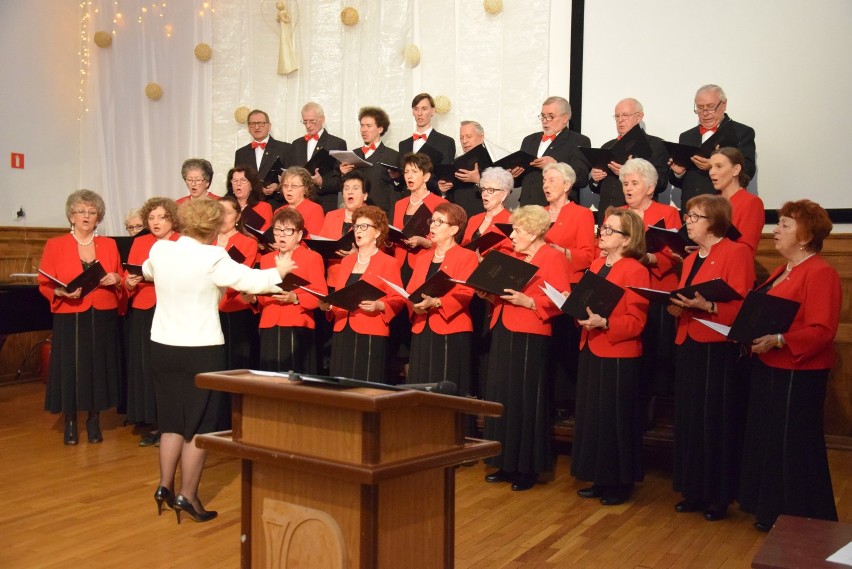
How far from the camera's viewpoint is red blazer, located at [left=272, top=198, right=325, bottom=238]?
5.58 metres

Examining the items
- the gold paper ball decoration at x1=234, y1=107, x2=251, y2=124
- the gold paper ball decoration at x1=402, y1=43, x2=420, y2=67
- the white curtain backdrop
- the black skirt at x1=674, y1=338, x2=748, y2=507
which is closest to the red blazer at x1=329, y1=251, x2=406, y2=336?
the black skirt at x1=674, y1=338, x2=748, y2=507

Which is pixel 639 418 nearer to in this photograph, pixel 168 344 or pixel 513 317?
pixel 513 317

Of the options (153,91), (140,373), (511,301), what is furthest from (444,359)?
(153,91)

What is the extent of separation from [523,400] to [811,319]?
1.39 metres

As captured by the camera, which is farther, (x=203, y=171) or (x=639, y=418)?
(x=203, y=171)

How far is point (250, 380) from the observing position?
214cm

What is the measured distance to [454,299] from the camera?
4594mm

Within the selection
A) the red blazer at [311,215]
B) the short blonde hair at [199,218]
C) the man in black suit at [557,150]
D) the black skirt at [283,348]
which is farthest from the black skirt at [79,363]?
the man in black suit at [557,150]

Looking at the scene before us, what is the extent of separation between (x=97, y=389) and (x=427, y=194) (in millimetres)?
2330

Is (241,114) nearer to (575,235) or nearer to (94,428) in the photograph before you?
(94,428)

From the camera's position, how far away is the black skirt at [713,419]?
3912 millimetres

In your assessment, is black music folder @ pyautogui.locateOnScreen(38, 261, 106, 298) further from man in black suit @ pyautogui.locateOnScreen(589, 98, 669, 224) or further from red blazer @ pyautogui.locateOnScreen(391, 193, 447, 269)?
man in black suit @ pyautogui.locateOnScreen(589, 98, 669, 224)

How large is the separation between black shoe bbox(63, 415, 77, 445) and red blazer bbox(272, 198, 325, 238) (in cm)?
182

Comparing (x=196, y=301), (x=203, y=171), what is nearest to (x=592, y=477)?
(x=196, y=301)
